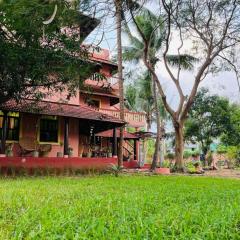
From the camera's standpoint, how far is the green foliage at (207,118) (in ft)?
100

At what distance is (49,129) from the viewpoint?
57.4 feet

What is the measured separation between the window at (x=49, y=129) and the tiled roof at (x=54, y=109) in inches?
33.6

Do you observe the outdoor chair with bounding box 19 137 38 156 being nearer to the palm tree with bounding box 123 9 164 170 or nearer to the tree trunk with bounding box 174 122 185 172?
the palm tree with bounding box 123 9 164 170

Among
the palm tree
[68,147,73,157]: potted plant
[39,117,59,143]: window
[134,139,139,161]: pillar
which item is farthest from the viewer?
[134,139,139,161]: pillar

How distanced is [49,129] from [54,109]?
1.61 m

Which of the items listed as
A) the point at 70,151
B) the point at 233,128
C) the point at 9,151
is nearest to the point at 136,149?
the point at 70,151

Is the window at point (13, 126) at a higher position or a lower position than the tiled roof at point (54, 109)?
lower

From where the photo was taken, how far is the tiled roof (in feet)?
47.4

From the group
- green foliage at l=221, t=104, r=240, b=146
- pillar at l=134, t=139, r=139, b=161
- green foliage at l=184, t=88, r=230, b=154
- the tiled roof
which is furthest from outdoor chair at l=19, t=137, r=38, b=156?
green foliage at l=221, t=104, r=240, b=146

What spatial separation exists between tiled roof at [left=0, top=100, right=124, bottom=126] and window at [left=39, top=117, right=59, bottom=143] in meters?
0.85

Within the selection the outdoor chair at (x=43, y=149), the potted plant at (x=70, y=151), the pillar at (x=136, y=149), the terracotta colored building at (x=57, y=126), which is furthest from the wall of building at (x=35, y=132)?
the pillar at (x=136, y=149)

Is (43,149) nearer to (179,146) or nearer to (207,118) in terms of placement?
(179,146)

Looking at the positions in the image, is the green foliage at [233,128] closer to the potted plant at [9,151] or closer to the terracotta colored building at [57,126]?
the terracotta colored building at [57,126]

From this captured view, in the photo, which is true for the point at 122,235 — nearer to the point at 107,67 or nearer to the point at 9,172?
the point at 9,172
